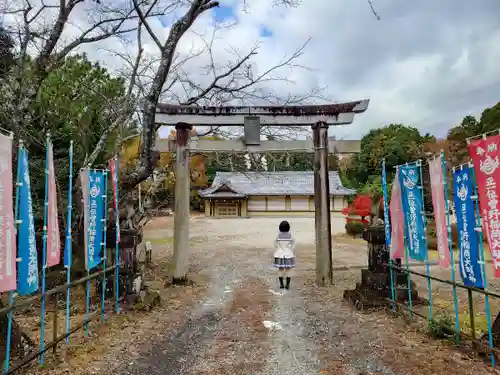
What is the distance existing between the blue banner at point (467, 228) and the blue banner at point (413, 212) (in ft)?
3.24

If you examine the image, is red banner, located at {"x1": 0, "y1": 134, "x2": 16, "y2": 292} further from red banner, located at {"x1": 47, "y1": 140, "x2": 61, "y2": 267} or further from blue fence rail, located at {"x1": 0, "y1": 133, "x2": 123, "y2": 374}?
red banner, located at {"x1": 47, "y1": 140, "x2": 61, "y2": 267}

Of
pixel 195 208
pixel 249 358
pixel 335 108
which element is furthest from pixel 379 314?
pixel 195 208

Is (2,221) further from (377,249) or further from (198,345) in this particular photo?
(377,249)

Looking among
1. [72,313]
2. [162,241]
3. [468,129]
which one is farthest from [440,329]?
[468,129]

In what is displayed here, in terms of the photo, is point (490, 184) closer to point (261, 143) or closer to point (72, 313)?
point (261, 143)

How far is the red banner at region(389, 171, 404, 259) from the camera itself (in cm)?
595

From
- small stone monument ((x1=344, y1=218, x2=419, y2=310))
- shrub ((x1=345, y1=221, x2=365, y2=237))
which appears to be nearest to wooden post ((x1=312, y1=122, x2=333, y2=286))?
small stone monument ((x1=344, y1=218, x2=419, y2=310))

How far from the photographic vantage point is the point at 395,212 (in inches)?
241

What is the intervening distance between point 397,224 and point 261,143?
4.44 metres

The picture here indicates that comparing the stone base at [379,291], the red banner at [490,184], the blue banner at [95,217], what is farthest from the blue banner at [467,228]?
the blue banner at [95,217]

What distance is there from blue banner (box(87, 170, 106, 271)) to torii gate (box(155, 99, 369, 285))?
3.20 metres

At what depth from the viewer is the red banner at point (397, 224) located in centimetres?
595

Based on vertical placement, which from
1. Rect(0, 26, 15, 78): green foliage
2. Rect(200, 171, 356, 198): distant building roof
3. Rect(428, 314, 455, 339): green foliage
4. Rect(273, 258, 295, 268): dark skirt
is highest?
Rect(0, 26, 15, 78): green foliage

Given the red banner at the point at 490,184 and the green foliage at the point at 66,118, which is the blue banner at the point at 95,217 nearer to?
the green foliage at the point at 66,118
